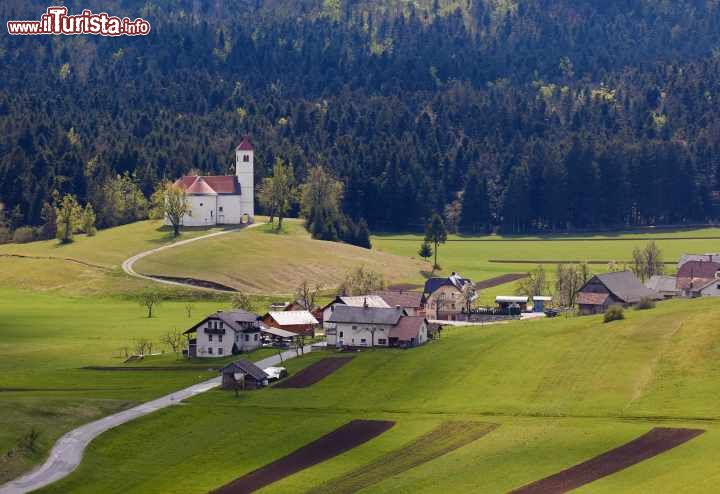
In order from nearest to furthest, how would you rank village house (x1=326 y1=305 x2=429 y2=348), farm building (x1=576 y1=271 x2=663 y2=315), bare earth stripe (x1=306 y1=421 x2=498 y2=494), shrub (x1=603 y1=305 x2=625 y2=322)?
bare earth stripe (x1=306 y1=421 x2=498 y2=494) → shrub (x1=603 y1=305 x2=625 y2=322) → village house (x1=326 y1=305 x2=429 y2=348) → farm building (x1=576 y1=271 x2=663 y2=315)

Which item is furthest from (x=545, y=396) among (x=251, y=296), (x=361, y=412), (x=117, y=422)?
(x=251, y=296)

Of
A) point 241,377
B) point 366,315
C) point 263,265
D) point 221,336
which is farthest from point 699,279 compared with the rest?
point 241,377

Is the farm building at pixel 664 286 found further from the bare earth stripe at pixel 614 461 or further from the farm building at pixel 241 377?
the bare earth stripe at pixel 614 461

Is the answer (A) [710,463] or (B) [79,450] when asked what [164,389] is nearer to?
(B) [79,450]

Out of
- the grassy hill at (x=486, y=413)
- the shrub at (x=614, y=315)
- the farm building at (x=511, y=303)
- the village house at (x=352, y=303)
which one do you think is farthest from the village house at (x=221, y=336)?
the shrub at (x=614, y=315)

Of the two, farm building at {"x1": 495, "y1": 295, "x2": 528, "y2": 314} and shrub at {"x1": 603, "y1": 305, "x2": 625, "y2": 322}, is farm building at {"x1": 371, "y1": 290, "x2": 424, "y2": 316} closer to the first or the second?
farm building at {"x1": 495, "y1": 295, "x2": 528, "y2": 314}

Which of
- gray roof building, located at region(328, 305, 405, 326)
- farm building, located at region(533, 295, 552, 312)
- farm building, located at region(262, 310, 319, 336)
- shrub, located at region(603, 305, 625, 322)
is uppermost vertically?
shrub, located at region(603, 305, 625, 322)

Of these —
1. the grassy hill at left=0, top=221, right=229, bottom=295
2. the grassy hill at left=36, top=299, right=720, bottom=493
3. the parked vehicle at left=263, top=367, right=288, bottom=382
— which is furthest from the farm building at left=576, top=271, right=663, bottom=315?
the grassy hill at left=0, top=221, right=229, bottom=295

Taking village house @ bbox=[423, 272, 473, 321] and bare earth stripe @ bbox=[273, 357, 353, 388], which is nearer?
bare earth stripe @ bbox=[273, 357, 353, 388]
